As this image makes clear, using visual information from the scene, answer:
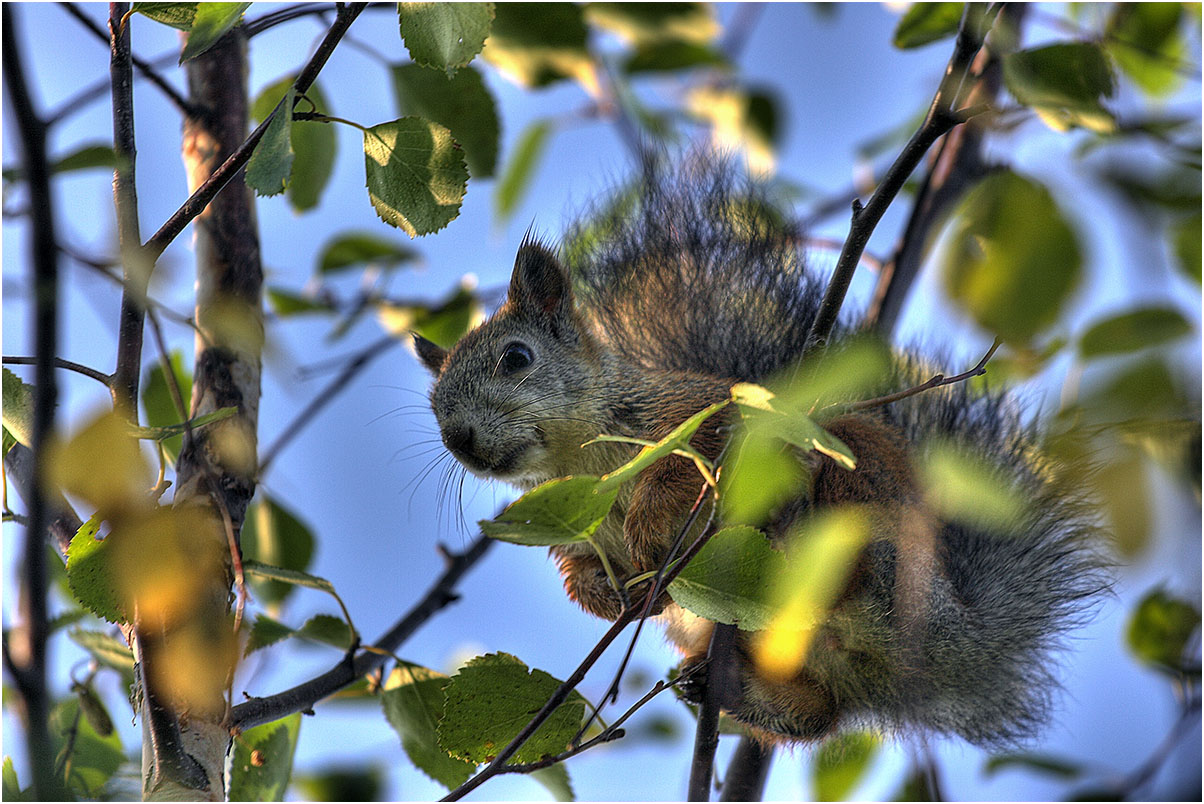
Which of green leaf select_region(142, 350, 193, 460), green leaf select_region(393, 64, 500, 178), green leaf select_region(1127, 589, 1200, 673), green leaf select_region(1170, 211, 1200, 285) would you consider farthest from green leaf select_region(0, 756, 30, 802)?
green leaf select_region(1127, 589, 1200, 673)

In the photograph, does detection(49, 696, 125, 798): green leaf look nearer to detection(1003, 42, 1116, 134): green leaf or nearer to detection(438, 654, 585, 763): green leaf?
detection(438, 654, 585, 763): green leaf

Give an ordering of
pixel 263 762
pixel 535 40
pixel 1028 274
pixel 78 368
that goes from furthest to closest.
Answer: pixel 535 40, pixel 263 762, pixel 78 368, pixel 1028 274

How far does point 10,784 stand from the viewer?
1196 mm

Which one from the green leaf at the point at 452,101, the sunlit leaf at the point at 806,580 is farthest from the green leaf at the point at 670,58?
the sunlit leaf at the point at 806,580

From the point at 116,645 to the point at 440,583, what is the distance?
55 centimetres

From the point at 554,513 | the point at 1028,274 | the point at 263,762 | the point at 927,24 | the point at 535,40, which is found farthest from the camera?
the point at 535,40

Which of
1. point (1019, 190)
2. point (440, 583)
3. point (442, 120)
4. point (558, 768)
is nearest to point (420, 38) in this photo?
point (442, 120)

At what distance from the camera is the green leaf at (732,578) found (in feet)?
2.86

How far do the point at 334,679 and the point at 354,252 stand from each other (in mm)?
950

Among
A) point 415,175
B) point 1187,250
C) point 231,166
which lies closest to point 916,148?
point 1187,250

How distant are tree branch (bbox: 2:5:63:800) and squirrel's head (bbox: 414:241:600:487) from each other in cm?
91

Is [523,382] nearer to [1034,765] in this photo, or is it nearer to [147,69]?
[147,69]

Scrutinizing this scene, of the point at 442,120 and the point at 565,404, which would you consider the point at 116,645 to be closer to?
the point at 565,404

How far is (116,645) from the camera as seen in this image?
1.39 meters
